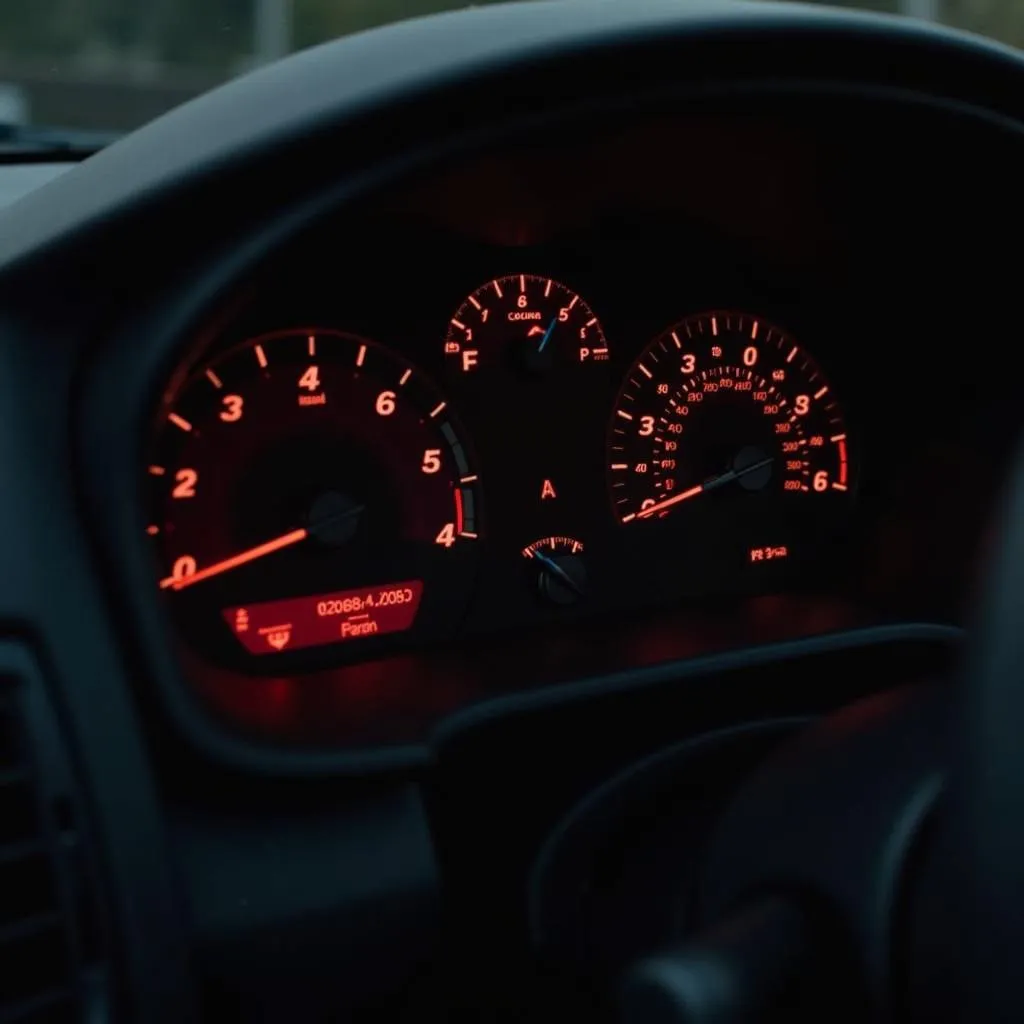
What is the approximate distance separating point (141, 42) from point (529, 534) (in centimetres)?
154

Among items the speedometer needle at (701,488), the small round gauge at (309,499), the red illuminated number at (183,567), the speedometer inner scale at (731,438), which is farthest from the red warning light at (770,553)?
the red illuminated number at (183,567)

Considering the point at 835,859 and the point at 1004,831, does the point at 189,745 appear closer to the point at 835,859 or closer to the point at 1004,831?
the point at 835,859

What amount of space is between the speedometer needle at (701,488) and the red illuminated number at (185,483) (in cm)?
70

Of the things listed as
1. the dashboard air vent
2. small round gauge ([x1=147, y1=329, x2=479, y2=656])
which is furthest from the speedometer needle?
the dashboard air vent

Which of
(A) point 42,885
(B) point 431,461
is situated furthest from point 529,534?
(A) point 42,885

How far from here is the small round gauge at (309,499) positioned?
207 centimetres

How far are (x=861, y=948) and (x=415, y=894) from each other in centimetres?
58

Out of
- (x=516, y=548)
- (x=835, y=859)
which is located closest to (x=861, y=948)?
(x=835, y=859)

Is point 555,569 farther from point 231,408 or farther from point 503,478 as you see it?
point 231,408

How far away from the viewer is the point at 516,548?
95.4 inches

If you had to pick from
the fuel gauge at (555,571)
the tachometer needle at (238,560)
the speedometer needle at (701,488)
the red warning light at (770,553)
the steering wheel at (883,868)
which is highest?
the tachometer needle at (238,560)

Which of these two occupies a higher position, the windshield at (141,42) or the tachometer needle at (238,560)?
the windshield at (141,42)

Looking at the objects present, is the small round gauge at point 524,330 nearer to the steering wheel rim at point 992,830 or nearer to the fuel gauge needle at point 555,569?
the fuel gauge needle at point 555,569

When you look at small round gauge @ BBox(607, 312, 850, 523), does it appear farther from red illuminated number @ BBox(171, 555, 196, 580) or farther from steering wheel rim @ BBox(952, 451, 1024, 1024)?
steering wheel rim @ BBox(952, 451, 1024, 1024)
